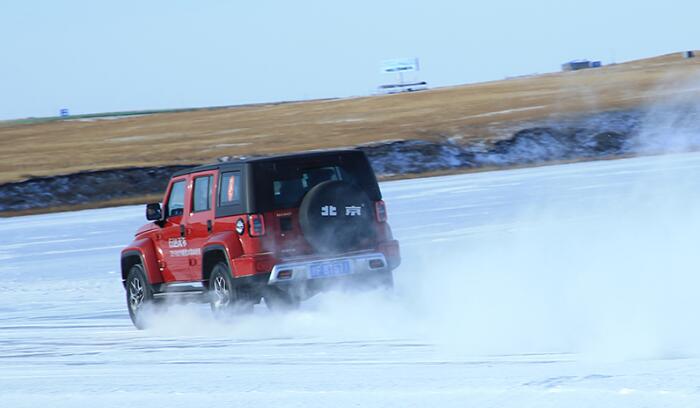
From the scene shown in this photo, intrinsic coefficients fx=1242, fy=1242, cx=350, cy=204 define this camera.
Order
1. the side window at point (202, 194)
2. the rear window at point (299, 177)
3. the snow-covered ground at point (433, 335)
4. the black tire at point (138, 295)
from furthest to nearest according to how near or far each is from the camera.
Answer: the black tire at point (138, 295) → the side window at point (202, 194) → the rear window at point (299, 177) → the snow-covered ground at point (433, 335)

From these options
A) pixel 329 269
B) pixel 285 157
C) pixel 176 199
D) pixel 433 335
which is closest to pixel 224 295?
pixel 329 269

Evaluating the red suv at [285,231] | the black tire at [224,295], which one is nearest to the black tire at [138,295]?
the red suv at [285,231]

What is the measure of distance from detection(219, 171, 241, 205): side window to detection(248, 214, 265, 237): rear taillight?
1.00ft

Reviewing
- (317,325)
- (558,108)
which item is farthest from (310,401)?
(558,108)

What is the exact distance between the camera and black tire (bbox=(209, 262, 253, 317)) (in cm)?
A: 1199

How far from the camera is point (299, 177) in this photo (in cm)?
1215

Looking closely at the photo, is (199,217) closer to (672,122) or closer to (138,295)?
(138,295)

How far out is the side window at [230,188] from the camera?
39.7 ft

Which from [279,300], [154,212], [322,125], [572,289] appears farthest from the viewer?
[322,125]

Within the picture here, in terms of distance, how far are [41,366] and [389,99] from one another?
250ft

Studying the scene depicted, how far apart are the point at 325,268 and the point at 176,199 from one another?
2.40 m

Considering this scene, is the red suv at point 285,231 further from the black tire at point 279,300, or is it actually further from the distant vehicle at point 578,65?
the distant vehicle at point 578,65

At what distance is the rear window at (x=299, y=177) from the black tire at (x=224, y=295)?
79 cm

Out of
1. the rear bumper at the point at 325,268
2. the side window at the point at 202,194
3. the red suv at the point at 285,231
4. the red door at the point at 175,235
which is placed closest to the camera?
the rear bumper at the point at 325,268
